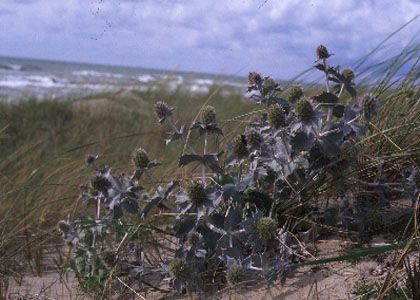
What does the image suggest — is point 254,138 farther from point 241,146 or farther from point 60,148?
point 60,148

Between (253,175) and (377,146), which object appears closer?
(253,175)

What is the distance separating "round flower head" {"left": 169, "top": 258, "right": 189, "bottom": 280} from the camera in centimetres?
187

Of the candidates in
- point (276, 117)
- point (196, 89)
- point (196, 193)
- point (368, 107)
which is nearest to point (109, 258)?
point (196, 193)

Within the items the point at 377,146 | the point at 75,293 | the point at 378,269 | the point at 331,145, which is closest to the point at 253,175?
the point at 331,145

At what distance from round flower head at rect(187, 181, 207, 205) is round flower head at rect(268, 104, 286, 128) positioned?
288mm

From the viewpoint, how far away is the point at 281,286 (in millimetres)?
1882

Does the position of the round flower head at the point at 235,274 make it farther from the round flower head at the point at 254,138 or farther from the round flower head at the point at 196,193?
the round flower head at the point at 254,138

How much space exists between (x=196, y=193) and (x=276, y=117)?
1.08ft

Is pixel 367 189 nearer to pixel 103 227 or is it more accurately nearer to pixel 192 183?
pixel 192 183

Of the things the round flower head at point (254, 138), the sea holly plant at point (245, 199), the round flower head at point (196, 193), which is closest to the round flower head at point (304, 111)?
the sea holly plant at point (245, 199)

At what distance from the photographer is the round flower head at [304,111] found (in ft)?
6.12

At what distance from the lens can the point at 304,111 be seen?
1.87 m

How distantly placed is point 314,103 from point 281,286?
60cm

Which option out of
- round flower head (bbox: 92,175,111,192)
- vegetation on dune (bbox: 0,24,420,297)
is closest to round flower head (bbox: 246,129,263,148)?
vegetation on dune (bbox: 0,24,420,297)
